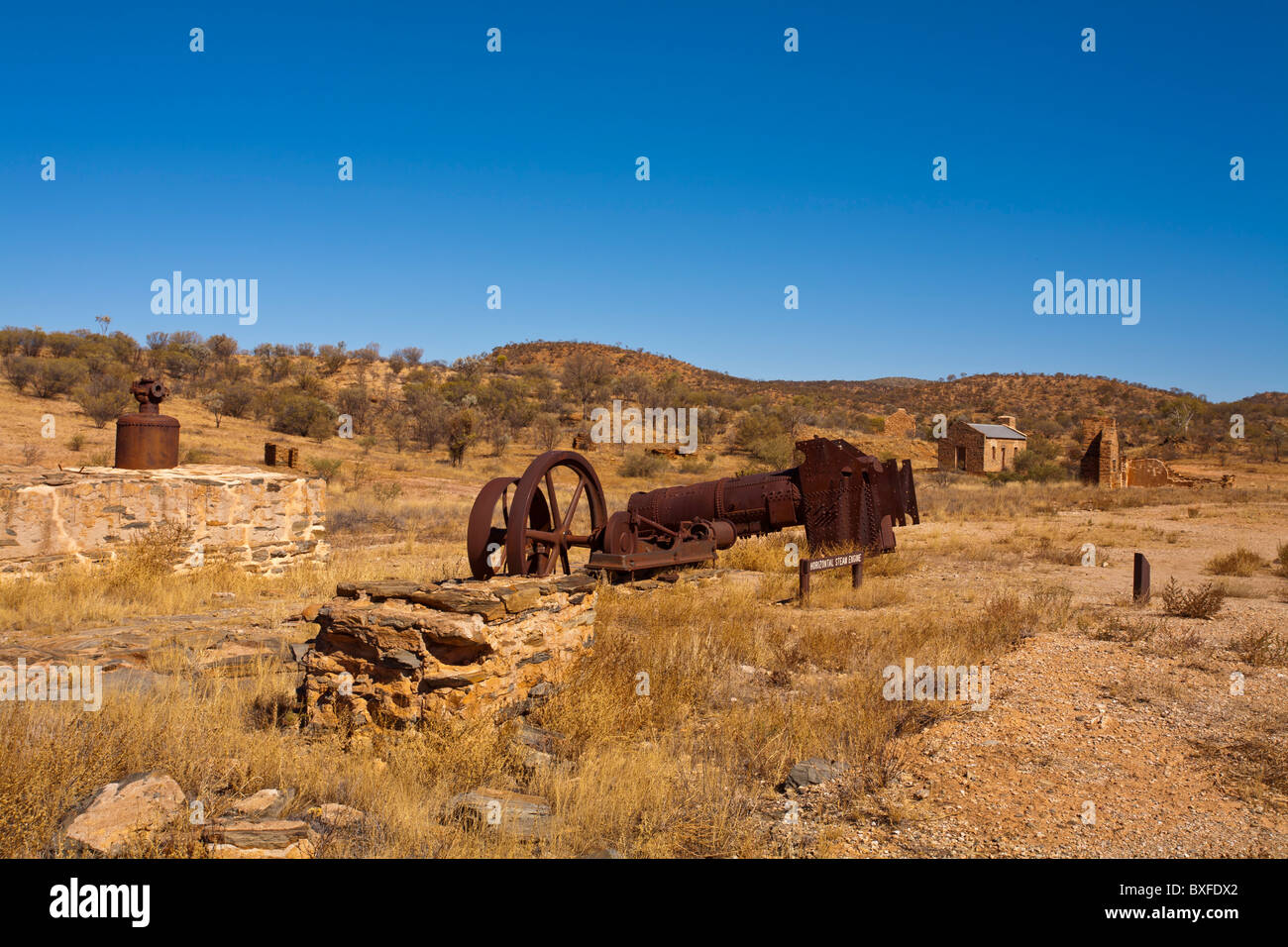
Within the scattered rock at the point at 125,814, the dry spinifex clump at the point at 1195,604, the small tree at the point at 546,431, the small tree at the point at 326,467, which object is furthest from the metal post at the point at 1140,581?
the small tree at the point at 546,431

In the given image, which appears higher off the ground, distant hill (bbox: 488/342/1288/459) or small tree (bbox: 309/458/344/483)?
distant hill (bbox: 488/342/1288/459)

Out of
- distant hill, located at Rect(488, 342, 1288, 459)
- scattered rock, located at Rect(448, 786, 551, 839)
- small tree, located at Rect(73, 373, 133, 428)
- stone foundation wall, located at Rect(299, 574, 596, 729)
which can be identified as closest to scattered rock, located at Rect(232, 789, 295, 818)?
scattered rock, located at Rect(448, 786, 551, 839)

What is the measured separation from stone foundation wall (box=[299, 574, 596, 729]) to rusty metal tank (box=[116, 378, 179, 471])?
6118 millimetres

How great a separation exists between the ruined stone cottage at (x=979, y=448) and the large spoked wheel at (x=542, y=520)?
96.8ft

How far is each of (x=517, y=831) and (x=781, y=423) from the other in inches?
1523

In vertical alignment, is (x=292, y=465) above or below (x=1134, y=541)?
above

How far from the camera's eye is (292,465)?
782 inches

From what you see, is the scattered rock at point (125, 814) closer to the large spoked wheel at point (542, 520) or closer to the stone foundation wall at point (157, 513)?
the large spoked wheel at point (542, 520)

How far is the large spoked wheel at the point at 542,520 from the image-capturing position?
6938mm

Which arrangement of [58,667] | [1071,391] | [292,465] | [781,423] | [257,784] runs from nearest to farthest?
1. [257,784]
2. [58,667]
3. [292,465]
4. [781,423]
5. [1071,391]

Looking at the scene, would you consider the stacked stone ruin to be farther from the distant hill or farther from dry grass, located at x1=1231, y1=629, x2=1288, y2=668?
dry grass, located at x1=1231, y1=629, x2=1288, y2=668

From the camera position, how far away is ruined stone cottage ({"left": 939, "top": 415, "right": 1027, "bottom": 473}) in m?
34.6

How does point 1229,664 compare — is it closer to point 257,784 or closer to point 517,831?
point 517,831

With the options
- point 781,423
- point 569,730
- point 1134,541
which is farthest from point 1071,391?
point 569,730
